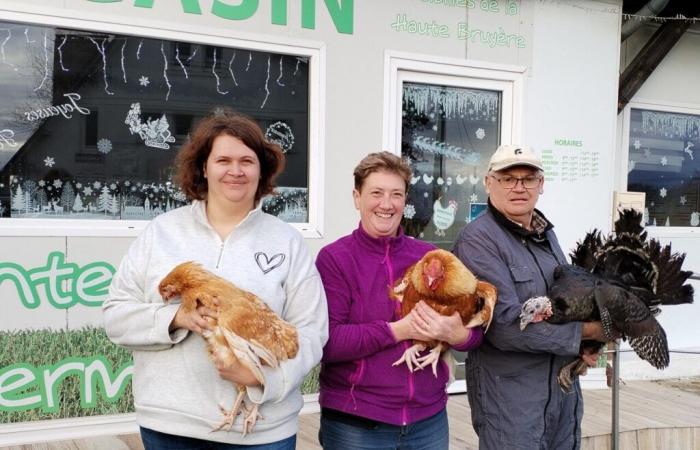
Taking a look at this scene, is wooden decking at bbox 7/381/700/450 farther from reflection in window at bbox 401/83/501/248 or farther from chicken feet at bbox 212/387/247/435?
chicken feet at bbox 212/387/247/435

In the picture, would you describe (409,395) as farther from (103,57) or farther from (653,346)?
(103,57)

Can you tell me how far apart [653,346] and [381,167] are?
1.22 meters

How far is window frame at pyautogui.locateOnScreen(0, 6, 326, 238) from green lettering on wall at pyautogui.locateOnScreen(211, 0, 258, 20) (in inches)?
4.4

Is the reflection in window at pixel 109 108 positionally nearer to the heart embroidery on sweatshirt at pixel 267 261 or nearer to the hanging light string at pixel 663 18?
the heart embroidery on sweatshirt at pixel 267 261

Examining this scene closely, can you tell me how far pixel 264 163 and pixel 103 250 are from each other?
2.29 meters

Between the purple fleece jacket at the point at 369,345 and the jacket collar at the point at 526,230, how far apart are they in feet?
1.34

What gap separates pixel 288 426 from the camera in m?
1.89

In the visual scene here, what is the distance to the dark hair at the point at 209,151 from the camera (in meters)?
1.92

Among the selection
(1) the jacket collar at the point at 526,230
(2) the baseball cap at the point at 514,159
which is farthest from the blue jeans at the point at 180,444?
(2) the baseball cap at the point at 514,159

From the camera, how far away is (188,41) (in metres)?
4.08

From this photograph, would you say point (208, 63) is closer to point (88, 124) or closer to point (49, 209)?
point (88, 124)

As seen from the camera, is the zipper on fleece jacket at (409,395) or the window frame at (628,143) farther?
the window frame at (628,143)

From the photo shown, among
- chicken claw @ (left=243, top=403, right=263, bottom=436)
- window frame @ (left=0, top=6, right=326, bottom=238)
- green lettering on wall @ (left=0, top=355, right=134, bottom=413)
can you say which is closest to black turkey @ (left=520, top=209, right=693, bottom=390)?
chicken claw @ (left=243, top=403, right=263, bottom=436)

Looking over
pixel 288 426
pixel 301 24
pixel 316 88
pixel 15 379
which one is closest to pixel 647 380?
pixel 316 88
